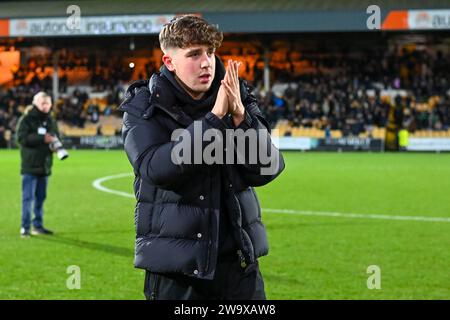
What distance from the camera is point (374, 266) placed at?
9992 mm

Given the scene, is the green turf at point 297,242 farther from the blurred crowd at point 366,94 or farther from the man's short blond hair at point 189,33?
the blurred crowd at point 366,94

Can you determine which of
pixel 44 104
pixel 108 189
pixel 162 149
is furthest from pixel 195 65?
pixel 108 189

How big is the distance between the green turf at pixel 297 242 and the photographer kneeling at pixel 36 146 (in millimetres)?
685

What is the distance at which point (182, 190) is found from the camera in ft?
13.5

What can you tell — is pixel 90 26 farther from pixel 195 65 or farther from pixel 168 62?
pixel 195 65

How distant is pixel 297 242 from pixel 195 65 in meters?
8.18

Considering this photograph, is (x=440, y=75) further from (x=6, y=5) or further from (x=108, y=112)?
(x=6, y=5)

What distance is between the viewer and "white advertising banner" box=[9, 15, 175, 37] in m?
40.7

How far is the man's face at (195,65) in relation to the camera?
4027 millimetres

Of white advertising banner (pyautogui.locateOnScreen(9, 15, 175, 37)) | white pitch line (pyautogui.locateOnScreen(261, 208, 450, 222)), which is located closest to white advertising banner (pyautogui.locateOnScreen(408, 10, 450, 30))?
white advertising banner (pyautogui.locateOnScreen(9, 15, 175, 37))

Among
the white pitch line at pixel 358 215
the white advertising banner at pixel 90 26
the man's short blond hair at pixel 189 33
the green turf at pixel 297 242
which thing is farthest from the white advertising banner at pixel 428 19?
the man's short blond hair at pixel 189 33

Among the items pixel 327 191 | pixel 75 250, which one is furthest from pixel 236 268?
pixel 327 191
